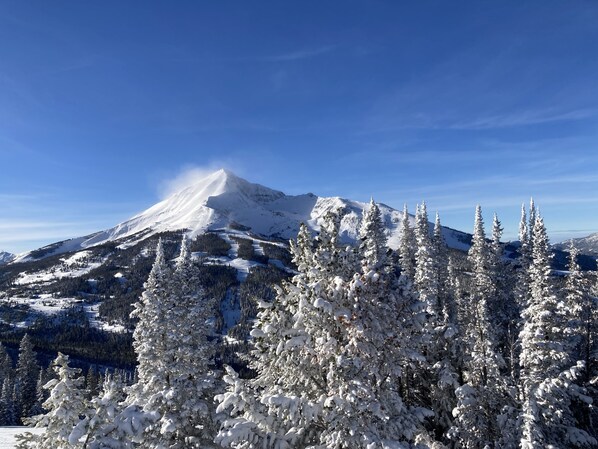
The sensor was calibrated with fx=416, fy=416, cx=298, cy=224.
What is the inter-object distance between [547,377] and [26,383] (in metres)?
84.9

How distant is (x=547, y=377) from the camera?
25.4 m

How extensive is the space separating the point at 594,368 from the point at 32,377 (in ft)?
290

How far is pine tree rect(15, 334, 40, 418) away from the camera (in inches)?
2824

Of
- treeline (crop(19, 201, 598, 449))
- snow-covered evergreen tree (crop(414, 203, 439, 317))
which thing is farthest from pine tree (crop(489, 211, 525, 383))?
treeline (crop(19, 201, 598, 449))

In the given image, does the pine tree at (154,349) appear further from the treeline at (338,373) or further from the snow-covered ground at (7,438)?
the snow-covered ground at (7,438)

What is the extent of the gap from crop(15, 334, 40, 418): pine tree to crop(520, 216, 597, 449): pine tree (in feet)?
253

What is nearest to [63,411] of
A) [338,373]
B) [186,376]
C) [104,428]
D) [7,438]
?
[104,428]

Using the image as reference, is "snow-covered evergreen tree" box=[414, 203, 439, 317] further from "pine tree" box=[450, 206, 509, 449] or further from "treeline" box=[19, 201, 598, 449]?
"pine tree" box=[450, 206, 509, 449]

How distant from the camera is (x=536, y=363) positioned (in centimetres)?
2609

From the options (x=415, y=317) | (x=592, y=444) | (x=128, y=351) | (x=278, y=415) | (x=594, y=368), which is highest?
(x=415, y=317)

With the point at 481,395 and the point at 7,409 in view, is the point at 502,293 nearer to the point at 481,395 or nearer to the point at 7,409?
the point at 481,395

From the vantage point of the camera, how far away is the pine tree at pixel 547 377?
74.7ft

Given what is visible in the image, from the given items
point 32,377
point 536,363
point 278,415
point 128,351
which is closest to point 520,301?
point 536,363

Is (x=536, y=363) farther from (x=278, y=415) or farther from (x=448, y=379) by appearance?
(x=278, y=415)
